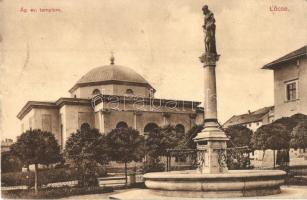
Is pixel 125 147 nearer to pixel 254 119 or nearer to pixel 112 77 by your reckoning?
pixel 112 77

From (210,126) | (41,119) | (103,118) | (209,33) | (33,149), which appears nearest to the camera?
(210,126)

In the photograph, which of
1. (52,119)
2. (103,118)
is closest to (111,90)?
(103,118)

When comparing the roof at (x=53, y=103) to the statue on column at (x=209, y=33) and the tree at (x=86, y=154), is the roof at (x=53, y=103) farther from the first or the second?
the statue on column at (x=209, y=33)

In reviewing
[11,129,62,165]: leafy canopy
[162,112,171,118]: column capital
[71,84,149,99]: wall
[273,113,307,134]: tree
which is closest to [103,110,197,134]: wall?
[162,112,171,118]: column capital

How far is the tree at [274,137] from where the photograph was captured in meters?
24.2

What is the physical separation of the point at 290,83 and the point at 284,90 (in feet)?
2.33

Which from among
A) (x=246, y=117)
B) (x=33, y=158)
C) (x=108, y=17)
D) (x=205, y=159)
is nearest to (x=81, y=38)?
(x=108, y=17)

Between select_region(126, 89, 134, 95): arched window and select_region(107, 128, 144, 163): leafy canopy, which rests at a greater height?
select_region(126, 89, 134, 95): arched window

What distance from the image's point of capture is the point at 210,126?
14.8 metres

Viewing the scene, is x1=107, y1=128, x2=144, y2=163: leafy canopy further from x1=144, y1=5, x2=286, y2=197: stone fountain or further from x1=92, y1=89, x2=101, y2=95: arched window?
x1=92, y1=89, x2=101, y2=95: arched window

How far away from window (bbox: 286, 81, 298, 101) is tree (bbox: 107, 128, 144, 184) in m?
10.9

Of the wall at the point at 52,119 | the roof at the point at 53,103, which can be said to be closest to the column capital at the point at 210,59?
the roof at the point at 53,103

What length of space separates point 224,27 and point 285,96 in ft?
40.1

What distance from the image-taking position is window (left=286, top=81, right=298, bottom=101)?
29.0 m
